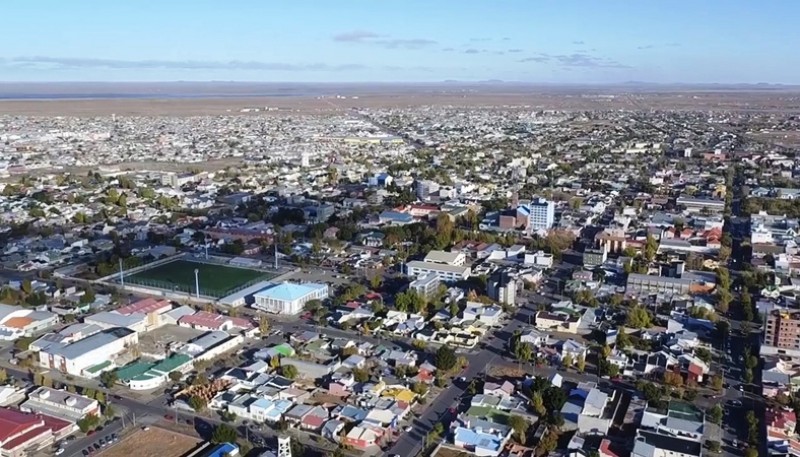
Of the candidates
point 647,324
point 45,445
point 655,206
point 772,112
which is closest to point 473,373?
point 647,324

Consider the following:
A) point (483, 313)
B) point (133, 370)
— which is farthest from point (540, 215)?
point (133, 370)

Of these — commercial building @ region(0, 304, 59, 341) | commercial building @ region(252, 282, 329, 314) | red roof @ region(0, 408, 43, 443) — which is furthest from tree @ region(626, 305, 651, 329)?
commercial building @ region(0, 304, 59, 341)

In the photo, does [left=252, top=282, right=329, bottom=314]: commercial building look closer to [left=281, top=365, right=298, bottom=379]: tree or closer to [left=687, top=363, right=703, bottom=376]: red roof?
[left=281, top=365, right=298, bottom=379]: tree

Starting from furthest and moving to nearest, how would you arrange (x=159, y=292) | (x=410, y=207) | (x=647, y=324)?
(x=410, y=207), (x=159, y=292), (x=647, y=324)

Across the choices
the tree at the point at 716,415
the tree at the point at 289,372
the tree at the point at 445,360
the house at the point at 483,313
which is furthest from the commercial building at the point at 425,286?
the tree at the point at 716,415

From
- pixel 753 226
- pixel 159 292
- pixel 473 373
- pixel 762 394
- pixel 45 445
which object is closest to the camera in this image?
pixel 45 445

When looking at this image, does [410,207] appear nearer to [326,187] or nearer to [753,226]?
[326,187]

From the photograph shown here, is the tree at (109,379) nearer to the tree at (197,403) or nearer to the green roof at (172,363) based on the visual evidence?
the green roof at (172,363)

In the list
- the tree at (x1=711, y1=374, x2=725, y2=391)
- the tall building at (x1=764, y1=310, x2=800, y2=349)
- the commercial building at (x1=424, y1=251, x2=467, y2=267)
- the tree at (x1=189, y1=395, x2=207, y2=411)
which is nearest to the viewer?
the tree at (x1=189, y1=395, x2=207, y2=411)
